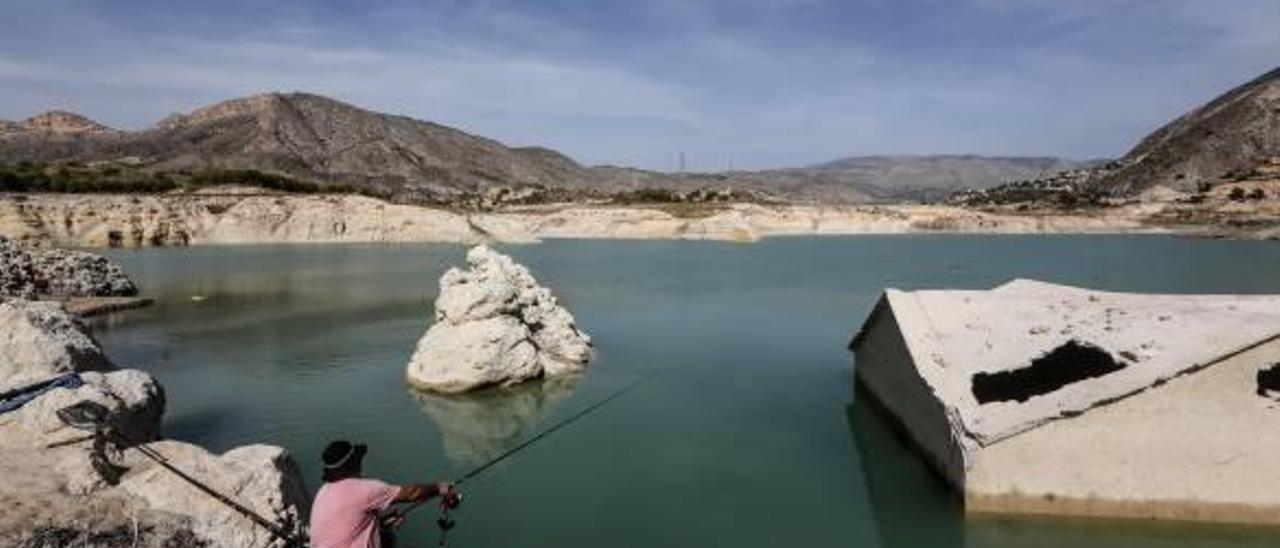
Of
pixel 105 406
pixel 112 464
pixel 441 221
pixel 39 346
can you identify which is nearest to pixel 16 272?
pixel 39 346

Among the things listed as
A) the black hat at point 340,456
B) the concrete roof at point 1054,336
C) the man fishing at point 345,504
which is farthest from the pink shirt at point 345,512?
the concrete roof at point 1054,336

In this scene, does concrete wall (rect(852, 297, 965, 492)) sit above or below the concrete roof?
below

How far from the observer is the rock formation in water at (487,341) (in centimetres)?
2292

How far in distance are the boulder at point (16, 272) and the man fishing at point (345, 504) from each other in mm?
32141

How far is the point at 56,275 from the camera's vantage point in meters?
41.1

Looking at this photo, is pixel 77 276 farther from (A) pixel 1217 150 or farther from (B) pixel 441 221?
(A) pixel 1217 150

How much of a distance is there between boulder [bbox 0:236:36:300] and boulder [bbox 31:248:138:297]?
0.84 m

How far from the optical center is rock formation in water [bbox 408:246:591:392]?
22.9 meters

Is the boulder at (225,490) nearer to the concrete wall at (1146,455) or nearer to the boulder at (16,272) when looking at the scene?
the concrete wall at (1146,455)

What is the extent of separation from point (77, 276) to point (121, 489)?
3734 cm

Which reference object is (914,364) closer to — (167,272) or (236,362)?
(236,362)

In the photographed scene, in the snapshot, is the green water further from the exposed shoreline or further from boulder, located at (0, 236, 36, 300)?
the exposed shoreline

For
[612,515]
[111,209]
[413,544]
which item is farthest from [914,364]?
[111,209]

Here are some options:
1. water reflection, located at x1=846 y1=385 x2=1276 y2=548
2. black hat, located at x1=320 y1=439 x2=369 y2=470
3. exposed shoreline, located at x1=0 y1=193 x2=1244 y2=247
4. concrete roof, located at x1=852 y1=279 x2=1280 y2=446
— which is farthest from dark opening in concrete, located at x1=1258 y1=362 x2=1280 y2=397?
exposed shoreline, located at x1=0 y1=193 x2=1244 y2=247
